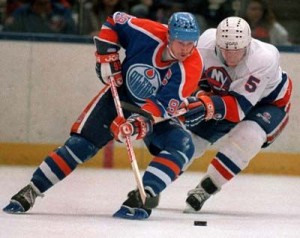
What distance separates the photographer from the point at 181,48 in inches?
206

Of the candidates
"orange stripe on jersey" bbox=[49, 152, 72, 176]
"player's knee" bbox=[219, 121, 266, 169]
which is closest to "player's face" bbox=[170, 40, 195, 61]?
"orange stripe on jersey" bbox=[49, 152, 72, 176]

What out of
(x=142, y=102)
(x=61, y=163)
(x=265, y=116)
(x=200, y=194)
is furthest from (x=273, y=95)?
(x=61, y=163)

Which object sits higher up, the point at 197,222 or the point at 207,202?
the point at 197,222

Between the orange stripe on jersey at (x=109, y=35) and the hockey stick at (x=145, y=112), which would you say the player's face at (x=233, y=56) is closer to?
the hockey stick at (x=145, y=112)

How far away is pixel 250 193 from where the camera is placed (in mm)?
6848

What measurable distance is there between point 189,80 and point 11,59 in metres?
2.87

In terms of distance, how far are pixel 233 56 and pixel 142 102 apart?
569mm

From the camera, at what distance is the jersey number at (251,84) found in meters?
5.81

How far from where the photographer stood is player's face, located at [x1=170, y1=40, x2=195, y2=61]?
17.1 feet

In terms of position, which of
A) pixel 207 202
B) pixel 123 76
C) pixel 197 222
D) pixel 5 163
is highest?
pixel 123 76

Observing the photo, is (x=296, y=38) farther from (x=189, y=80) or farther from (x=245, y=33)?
(x=189, y=80)

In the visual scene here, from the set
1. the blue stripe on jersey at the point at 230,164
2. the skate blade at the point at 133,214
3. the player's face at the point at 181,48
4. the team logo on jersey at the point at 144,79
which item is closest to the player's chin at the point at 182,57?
the player's face at the point at 181,48

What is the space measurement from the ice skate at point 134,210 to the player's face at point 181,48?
638 mm

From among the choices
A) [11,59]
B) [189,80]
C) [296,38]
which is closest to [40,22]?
[11,59]
